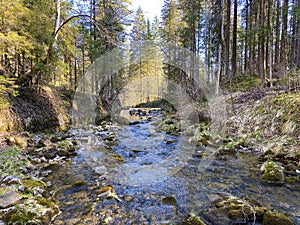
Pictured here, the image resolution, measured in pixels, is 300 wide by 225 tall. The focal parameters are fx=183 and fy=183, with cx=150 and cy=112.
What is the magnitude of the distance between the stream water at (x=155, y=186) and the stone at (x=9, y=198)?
73cm

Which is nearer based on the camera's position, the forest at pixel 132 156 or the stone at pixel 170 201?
the forest at pixel 132 156

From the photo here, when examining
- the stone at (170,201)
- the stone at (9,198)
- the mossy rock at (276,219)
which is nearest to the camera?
the mossy rock at (276,219)

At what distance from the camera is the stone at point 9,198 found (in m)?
2.86

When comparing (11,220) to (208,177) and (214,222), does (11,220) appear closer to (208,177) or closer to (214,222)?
(214,222)

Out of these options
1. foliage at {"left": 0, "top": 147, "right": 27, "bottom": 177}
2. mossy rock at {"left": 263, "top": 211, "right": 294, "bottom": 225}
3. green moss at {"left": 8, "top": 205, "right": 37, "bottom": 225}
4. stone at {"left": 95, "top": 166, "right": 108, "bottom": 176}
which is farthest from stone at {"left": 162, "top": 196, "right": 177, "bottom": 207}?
foliage at {"left": 0, "top": 147, "right": 27, "bottom": 177}

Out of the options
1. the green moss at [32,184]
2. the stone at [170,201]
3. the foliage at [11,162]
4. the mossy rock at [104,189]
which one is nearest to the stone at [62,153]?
the foliage at [11,162]

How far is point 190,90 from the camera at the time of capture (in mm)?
14234

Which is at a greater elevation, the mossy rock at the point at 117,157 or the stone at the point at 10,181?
the stone at the point at 10,181

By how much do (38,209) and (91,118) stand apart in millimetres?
11189

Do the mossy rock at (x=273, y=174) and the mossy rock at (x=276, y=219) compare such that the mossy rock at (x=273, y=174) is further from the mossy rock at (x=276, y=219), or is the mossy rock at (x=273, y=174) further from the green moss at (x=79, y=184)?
the green moss at (x=79, y=184)

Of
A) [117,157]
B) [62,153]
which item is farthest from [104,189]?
[62,153]

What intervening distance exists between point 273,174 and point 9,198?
520 cm

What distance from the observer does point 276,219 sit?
2701 mm

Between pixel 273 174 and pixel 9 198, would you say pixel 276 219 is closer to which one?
pixel 273 174
